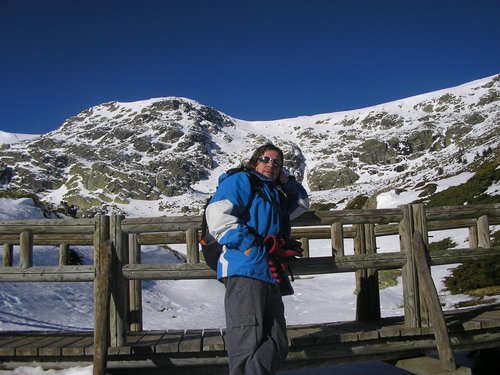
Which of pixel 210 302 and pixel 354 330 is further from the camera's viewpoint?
pixel 210 302

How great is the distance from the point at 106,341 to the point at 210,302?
31.6ft

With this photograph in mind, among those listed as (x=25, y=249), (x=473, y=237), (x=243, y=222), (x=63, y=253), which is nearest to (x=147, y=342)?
(x=25, y=249)

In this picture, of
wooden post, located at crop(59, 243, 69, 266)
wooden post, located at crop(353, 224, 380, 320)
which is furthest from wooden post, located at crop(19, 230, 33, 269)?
wooden post, located at crop(353, 224, 380, 320)

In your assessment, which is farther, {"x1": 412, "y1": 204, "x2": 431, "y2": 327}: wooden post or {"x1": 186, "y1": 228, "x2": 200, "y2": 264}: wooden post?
{"x1": 412, "y1": 204, "x2": 431, "y2": 327}: wooden post

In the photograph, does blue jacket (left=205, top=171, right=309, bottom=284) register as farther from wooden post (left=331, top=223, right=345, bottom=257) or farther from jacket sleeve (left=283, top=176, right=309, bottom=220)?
wooden post (left=331, top=223, right=345, bottom=257)

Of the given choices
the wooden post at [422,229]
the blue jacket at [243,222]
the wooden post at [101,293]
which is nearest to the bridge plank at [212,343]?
the wooden post at [101,293]

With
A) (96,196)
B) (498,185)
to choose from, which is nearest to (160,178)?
(96,196)

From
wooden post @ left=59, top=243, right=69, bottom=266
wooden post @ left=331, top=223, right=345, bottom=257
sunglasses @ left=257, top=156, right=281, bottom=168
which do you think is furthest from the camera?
wooden post @ left=59, top=243, right=69, bottom=266

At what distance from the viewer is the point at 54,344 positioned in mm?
5133

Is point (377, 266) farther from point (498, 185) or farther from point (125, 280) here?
point (498, 185)

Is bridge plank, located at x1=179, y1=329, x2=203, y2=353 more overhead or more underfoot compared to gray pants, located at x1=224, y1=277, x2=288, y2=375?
more underfoot

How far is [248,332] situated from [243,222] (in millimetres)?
955

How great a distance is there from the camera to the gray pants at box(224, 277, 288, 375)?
3852 millimetres

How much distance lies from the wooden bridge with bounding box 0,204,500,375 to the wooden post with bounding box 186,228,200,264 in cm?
1
